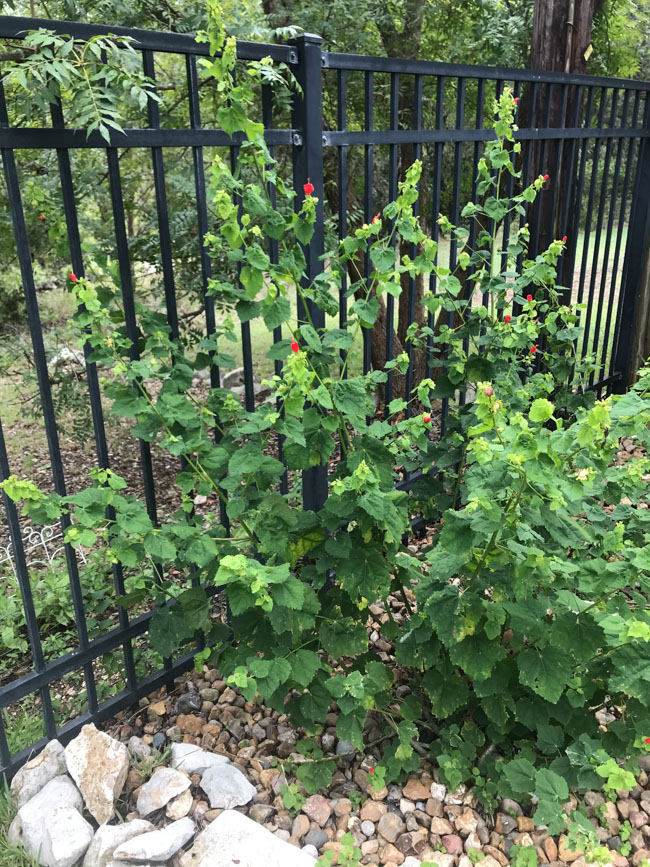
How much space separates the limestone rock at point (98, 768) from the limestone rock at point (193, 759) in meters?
0.15

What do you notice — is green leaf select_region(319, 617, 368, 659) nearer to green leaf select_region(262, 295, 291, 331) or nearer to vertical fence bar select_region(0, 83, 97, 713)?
vertical fence bar select_region(0, 83, 97, 713)

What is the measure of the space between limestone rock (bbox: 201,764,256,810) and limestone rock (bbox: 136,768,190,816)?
65mm

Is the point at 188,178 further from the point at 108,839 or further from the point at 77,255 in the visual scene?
the point at 108,839

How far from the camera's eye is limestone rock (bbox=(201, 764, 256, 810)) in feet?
6.56

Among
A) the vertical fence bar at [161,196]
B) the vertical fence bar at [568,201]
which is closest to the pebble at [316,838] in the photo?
the vertical fence bar at [161,196]

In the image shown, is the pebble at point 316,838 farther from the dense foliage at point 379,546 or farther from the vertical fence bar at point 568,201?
the vertical fence bar at point 568,201

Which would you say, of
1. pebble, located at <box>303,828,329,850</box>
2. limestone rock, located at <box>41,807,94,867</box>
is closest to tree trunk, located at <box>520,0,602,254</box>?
pebble, located at <box>303,828,329,850</box>

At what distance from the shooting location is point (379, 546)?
2078 millimetres

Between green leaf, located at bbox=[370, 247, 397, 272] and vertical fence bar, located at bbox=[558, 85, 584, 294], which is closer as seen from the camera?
green leaf, located at bbox=[370, 247, 397, 272]

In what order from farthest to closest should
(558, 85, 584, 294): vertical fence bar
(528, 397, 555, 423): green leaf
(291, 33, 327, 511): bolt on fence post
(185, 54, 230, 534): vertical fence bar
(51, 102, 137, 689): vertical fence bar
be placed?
(558, 85, 584, 294): vertical fence bar < (291, 33, 327, 511): bolt on fence post < (185, 54, 230, 534): vertical fence bar < (51, 102, 137, 689): vertical fence bar < (528, 397, 555, 423): green leaf

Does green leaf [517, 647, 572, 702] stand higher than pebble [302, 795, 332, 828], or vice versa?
green leaf [517, 647, 572, 702]

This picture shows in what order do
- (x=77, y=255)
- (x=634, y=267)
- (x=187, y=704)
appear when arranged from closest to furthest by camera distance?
(x=77, y=255) → (x=187, y=704) → (x=634, y=267)

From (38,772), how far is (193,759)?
446mm

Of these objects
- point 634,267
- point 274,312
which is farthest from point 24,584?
point 634,267
